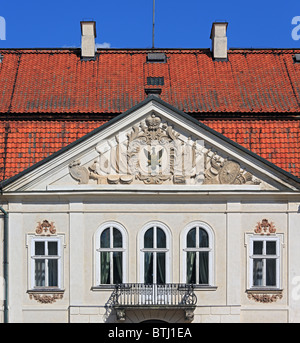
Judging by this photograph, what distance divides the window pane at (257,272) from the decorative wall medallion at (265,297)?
382mm

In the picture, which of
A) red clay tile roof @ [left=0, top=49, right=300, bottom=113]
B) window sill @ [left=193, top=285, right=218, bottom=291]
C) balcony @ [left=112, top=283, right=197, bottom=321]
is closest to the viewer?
balcony @ [left=112, top=283, right=197, bottom=321]

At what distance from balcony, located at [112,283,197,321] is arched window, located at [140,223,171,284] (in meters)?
0.38

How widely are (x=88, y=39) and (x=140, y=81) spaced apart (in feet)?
10.9

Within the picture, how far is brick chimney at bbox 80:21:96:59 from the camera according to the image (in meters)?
26.3

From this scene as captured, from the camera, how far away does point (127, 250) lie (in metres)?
21.7

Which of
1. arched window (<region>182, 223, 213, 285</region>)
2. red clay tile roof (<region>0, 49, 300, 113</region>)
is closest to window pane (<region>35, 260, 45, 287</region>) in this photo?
arched window (<region>182, 223, 213, 285</region>)

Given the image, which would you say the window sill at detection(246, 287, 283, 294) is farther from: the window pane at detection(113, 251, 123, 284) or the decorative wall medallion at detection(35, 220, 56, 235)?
the decorative wall medallion at detection(35, 220, 56, 235)

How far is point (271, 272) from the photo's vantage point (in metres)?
21.9

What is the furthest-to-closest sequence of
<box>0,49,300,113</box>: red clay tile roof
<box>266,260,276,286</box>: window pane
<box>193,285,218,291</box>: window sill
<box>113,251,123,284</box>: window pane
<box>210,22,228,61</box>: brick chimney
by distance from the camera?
<box>210,22,228,61</box>: brick chimney, <box>0,49,300,113</box>: red clay tile roof, <box>266,260,276,286</box>: window pane, <box>113,251,123,284</box>: window pane, <box>193,285,218,291</box>: window sill

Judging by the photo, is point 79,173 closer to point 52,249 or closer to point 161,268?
point 52,249

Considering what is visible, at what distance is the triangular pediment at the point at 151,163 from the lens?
2130cm

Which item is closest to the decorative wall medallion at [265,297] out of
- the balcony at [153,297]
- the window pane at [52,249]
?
the balcony at [153,297]

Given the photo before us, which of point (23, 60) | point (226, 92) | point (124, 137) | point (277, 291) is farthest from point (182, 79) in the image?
point (277, 291)

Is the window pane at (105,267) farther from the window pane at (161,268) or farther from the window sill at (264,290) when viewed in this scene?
the window sill at (264,290)
